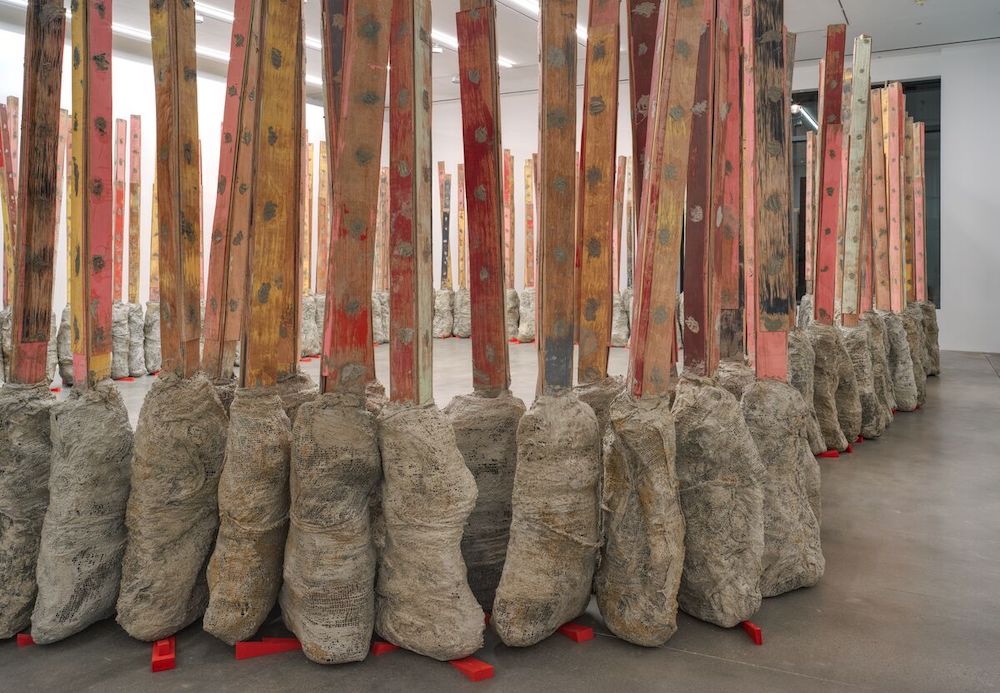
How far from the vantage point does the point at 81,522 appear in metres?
2.44

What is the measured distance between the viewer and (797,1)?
31.0 feet

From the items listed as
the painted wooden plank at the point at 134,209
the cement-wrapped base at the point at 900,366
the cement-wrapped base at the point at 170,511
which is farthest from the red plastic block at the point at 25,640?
the painted wooden plank at the point at 134,209

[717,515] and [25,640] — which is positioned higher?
[717,515]

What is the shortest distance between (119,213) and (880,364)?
23.9 feet

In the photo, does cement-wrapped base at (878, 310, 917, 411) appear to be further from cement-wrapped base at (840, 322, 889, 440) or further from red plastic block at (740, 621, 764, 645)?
red plastic block at (740, 621, 764, 645)

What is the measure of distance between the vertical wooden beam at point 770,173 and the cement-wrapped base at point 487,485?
3.65 ft

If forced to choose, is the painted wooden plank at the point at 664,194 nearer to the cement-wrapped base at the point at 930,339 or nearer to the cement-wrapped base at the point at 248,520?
the cement-wrapped base at the point at 248,520

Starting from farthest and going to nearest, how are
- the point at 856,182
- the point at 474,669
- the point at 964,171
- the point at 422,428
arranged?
the point at 964,171, the point at 856,182, the point at 422,428, the point at 474,669

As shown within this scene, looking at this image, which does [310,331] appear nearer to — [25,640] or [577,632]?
[25,640]

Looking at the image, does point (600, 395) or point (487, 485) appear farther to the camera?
point (600, 395)

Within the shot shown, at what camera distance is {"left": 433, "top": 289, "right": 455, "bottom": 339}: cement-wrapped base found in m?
12.7

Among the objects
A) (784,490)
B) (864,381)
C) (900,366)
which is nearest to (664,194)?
(784,490)

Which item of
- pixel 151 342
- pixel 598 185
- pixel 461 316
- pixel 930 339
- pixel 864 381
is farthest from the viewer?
pixel 461 316

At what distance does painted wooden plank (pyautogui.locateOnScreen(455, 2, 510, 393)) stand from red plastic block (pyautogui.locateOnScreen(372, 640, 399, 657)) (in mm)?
874
